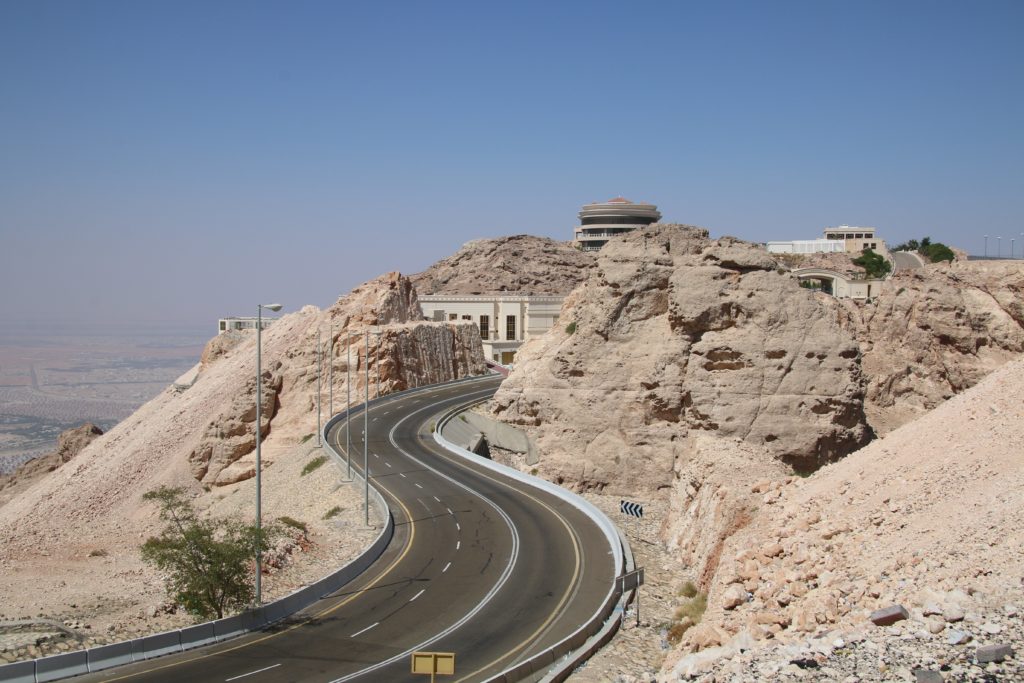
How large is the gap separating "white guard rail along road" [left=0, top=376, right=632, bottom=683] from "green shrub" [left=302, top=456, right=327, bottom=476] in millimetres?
5540

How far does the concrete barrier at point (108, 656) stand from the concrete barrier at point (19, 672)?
3.24 ft

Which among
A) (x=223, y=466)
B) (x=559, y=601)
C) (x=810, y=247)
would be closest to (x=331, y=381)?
(x=223, y=466)

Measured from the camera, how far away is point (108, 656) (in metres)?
17.6

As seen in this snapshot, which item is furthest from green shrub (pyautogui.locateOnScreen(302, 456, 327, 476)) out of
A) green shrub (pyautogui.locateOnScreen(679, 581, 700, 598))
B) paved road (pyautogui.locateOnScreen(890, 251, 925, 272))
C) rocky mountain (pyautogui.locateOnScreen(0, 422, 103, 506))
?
paved road (pyautogui.locateOnScreen(890, 251, 925, 272))

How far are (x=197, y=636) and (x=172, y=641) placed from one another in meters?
0.54

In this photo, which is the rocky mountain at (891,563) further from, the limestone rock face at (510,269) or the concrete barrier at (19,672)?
the limestone rock face at (510,269)

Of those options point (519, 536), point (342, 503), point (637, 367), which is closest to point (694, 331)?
point (637, 367)

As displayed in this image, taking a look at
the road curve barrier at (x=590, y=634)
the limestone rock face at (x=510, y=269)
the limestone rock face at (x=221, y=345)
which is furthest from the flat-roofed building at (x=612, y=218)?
the road curve barrier at (x=590, y=634)

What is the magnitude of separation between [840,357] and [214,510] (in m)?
27.7

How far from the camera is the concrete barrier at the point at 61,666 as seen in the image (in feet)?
54.4

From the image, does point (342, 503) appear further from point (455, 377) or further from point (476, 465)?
point (455, 377)

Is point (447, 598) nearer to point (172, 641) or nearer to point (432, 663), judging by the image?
point (172, 641)

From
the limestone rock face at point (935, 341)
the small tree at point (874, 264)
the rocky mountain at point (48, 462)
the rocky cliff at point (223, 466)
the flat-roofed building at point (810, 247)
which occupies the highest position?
the flat-roofed building at point (810, 247)

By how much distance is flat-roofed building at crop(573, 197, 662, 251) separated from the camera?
418 ft
